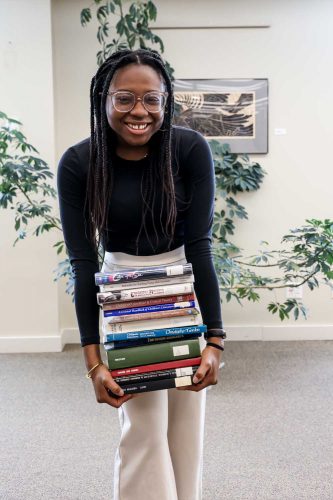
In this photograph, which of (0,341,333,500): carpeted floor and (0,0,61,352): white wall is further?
(0,0,61,352): white wall

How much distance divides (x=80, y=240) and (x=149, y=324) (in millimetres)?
279

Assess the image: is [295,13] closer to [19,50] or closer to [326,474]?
[19,50]

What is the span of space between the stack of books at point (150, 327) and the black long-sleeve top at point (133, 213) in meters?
0.10

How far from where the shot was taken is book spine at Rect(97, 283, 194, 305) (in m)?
1.17

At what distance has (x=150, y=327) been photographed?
119 cm

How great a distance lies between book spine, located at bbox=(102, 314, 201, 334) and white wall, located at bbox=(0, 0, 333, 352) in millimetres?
2649

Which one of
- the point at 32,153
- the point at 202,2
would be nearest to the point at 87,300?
the point at 32,153

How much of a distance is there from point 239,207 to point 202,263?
258 cm

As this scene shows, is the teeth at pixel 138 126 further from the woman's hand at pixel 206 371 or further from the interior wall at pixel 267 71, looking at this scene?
the interior wall at pixel 267 71

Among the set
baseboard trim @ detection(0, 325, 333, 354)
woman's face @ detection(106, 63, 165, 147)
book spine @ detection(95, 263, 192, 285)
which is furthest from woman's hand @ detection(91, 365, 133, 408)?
baseboard trim @ detection(0, 325, 333, 354)

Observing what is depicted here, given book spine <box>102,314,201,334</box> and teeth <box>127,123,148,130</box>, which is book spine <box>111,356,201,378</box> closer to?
book spine <box>102,314,201,334</box>

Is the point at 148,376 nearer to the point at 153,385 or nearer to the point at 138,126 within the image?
the point at 153,385

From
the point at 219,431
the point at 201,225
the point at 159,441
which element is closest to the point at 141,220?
the point at 201,225

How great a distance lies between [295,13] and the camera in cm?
376
